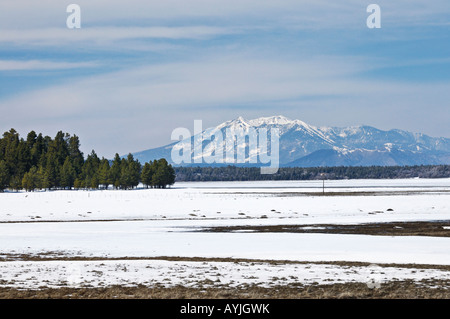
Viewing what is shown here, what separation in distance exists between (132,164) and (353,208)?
12396 centimetres

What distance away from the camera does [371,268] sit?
23.4 meters

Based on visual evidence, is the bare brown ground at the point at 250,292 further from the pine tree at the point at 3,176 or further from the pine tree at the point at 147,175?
the pine tree at the point at 147,175

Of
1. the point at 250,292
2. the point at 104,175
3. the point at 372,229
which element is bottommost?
the point at 372,229

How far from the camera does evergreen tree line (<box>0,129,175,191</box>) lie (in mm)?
162763

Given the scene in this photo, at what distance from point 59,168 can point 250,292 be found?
529 ft

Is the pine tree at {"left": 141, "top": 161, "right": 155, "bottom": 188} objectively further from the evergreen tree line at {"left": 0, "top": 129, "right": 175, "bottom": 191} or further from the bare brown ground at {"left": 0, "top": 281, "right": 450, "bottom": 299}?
the bare brown ground at {"left": 0, "top": 281, "right": 450, "bottom": 299}

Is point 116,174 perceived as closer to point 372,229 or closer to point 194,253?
point 372,229

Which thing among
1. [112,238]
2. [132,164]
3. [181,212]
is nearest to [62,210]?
[181,212]

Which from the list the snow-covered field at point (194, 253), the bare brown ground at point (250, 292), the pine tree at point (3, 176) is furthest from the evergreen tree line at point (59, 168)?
the bare brown ground at point (250, 292)

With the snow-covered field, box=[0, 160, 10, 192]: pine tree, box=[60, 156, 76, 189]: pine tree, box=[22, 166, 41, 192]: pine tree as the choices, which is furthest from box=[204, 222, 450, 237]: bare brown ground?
Result: box=[60, 156, 76, 189]: pine tree

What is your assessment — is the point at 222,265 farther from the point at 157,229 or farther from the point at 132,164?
the point at 132,164

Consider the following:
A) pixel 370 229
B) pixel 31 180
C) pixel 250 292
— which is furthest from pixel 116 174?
pixel 250 292

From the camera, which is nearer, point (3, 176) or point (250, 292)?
point (250, 292)

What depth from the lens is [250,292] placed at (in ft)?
60.5
